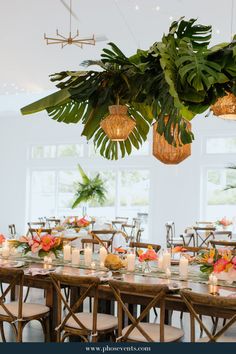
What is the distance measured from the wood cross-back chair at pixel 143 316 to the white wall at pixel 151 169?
8.41 metres

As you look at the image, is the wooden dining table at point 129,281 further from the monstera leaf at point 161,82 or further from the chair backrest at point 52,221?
the chair backrest at point 52,221

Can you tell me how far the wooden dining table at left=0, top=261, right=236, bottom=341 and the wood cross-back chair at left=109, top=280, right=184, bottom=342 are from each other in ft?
0.43

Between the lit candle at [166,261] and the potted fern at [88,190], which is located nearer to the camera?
the lit candle at [166,261]

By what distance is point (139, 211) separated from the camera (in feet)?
41.2

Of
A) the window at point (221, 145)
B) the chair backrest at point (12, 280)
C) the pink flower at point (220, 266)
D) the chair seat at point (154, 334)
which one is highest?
the window at point (221, 145)

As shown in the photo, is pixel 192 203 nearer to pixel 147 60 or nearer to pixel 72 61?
pixel 72 61

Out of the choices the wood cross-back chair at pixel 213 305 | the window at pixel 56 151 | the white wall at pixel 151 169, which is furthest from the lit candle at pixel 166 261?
the window at pixel 56 151

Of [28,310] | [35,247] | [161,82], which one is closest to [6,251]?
[35,247]

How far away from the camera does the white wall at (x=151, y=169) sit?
11.5m

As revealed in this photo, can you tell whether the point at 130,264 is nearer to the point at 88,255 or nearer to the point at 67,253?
the point at 88,255

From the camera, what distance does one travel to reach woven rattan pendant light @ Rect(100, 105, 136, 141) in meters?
2.15

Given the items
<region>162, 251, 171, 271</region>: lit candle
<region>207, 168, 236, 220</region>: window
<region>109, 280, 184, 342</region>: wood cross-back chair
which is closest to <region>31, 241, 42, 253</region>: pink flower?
<region>162, 251, 171, 271</region>: lit candle

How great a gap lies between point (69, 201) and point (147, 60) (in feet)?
40.2

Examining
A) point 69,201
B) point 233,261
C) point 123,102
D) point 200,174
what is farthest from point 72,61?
point 123,102
